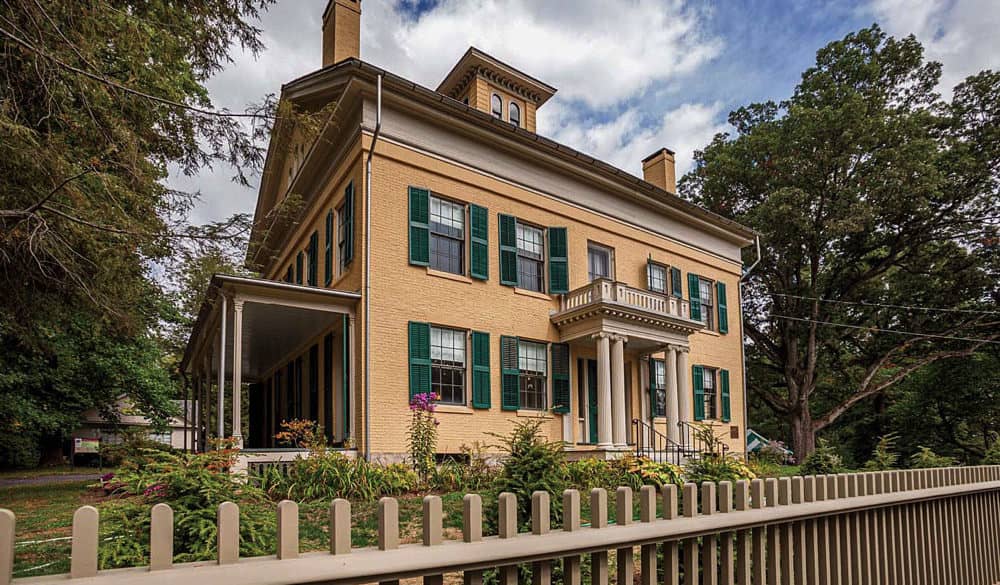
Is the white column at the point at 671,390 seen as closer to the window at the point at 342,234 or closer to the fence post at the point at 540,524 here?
the window at the point at 342,234

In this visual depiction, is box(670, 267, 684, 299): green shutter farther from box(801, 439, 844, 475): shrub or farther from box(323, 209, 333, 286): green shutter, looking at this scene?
box(323, 209, 333, 286): green shutter

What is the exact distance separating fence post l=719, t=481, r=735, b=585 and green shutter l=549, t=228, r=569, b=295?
12.9m

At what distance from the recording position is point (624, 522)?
9.14 feet

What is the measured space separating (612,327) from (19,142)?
1147 cm

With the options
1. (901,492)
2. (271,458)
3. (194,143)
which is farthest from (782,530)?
(271,458)

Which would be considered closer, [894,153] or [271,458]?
[271,458]

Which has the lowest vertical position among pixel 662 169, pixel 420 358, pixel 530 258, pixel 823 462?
pixel 823 462

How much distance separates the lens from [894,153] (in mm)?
22078

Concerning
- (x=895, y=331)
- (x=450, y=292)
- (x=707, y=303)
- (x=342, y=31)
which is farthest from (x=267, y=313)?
(x=895, y=331)

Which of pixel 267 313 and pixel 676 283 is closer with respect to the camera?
pixel 267 313

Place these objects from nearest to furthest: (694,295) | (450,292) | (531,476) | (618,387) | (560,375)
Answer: (531,476)
(450,292)
(618,387)
(560,375)
(694,295)

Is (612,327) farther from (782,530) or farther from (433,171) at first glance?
(782,530)

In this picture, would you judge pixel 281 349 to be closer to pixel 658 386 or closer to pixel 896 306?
pixel 658 386

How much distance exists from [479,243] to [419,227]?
5.28ft
